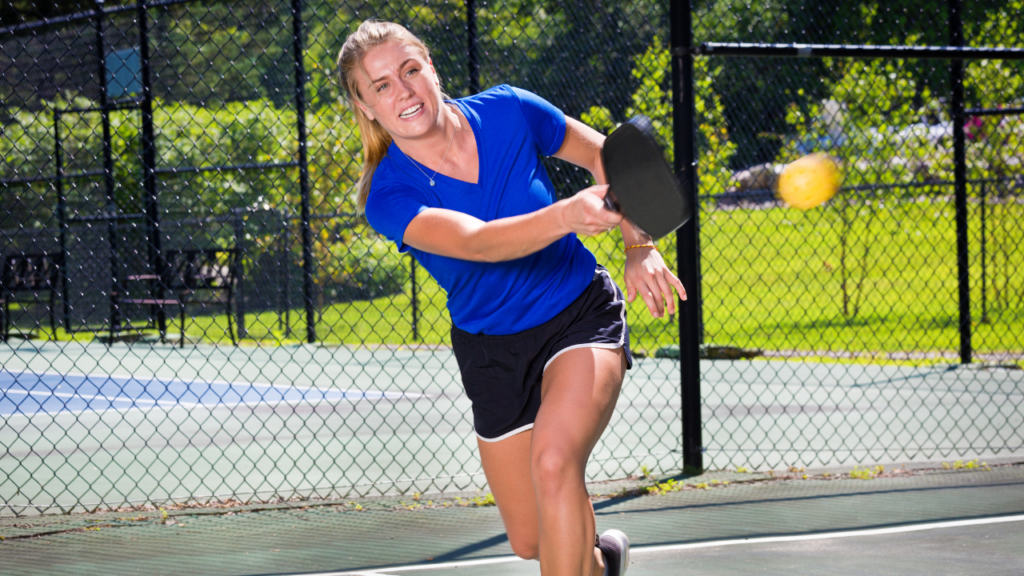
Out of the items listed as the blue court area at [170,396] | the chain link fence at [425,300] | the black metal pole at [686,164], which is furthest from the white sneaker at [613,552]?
the blue court area at [170,396]

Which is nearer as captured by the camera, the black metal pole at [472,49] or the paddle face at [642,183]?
the paddle face at [642,183]

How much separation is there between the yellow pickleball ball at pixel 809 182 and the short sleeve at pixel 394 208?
124cm

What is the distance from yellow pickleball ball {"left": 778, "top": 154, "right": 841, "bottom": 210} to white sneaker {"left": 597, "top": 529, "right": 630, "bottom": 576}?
1.15 metres

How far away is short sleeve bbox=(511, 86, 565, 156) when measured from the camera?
8.60 ft

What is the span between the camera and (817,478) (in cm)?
438

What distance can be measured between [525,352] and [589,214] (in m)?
0.80

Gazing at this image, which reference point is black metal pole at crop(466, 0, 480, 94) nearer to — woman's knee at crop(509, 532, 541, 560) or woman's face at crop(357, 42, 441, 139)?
woman's face at crop(357, 42, 441, 139)

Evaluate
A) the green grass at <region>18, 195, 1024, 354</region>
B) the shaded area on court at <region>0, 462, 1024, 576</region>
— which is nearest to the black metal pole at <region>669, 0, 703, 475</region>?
the shaded area on court at <region>0, 462, 1024, 576</region>

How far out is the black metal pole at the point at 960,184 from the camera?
6.52 meters

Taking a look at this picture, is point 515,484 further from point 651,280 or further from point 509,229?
point 509,229

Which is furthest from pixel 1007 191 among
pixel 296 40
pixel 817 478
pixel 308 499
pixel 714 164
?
pixel 308 499

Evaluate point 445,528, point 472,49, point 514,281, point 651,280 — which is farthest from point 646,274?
point 472,49

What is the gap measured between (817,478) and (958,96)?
3879mm

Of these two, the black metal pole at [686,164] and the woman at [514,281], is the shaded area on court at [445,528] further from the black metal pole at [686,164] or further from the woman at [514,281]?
the woman at [514,281]
